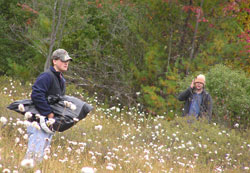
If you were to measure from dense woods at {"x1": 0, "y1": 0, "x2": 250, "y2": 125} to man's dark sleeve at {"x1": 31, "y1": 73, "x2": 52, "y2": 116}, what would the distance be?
6.11 meters

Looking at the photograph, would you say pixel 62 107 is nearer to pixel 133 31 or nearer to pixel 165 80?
pixel 165 80

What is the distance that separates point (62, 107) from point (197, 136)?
12.2 ft

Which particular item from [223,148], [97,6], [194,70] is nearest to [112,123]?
[223,148]

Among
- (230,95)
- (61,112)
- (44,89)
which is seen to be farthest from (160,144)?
(44,89)

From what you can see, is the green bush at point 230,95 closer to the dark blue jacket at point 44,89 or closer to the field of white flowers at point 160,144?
the field of white flowers at point 160,144

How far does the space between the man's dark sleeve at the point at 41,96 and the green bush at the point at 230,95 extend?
5.44 metres

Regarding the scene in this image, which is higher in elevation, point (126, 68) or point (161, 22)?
point (161, 22)

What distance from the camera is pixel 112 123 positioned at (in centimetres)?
867

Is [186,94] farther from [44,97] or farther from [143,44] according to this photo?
[143,44]

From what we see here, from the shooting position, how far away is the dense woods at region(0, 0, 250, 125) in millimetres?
11227

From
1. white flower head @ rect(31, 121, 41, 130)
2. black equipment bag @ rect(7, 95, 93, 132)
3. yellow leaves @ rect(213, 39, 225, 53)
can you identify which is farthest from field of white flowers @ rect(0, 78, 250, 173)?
yellow leaves @ rect(213, 39, 225, 53)

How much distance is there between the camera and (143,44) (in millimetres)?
11930

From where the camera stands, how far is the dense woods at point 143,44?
11.2 metres

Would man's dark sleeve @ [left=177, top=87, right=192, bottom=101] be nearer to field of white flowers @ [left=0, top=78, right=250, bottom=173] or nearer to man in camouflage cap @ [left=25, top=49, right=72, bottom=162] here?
field of white flowers @ [left=0, top=78, right=250, bottom=173]
